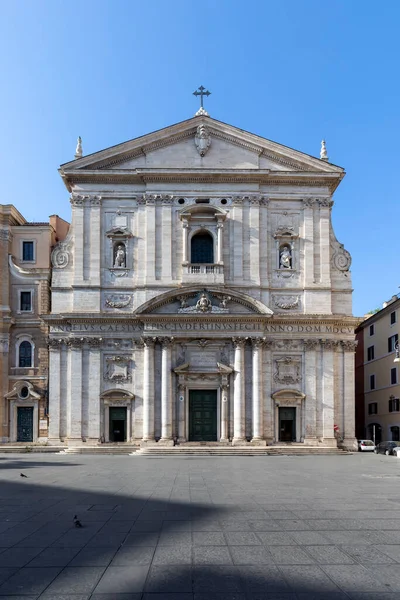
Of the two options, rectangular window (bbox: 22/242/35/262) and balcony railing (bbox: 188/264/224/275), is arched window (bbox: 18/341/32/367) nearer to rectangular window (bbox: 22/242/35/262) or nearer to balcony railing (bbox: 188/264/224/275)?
rectangular window (bbox: 22/242/35/262)

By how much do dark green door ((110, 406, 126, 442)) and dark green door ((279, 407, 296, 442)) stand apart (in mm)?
10573

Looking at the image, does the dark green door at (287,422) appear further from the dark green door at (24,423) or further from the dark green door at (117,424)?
the dark green door at (24,423)

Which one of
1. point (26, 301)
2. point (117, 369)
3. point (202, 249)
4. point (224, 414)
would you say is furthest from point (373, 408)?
point (26, 301)

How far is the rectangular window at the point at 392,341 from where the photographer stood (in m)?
51.0

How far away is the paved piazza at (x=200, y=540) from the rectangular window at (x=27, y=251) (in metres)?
26.7

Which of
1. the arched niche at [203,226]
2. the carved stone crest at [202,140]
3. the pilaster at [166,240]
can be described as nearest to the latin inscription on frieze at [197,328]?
the pilaster at [166,240]

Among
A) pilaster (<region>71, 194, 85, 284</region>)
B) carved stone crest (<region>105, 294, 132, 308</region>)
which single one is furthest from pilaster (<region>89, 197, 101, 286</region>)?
carved stone crest (<region>105, 294, 132, 308</region>)

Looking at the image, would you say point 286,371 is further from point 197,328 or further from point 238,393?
point 197,328

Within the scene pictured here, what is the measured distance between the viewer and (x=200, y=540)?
1177cm

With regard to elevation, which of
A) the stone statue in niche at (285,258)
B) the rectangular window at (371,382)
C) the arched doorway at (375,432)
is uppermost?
the stone statue in niche at (285,258)

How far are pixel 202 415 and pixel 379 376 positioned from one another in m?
20.5

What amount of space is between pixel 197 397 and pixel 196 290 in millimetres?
7142

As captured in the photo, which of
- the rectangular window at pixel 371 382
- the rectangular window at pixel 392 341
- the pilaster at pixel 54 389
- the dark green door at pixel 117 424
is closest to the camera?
the pilaster at pixel 54 389

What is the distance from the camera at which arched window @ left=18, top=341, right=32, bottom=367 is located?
→ 1775 inches
